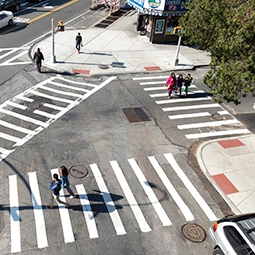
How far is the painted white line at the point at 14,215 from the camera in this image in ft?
32.3

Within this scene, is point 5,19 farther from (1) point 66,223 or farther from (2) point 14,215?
(1) point 66,223

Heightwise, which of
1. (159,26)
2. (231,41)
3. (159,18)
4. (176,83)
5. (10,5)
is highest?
(231,41)

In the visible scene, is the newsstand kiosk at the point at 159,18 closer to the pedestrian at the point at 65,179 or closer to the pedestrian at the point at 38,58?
the pedestrian at the point at 38,58

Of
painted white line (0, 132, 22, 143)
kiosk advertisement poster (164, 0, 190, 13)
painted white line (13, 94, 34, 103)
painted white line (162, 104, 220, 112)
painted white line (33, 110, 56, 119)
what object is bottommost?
painted white line (0, 132, 22, 143)

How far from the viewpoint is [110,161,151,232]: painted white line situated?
10992 millimetres

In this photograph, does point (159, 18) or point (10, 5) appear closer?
point (159, 18)

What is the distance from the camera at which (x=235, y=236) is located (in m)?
8.98

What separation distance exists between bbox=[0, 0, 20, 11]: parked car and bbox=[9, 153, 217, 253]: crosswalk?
84.3 feet

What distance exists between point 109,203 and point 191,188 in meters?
3.50

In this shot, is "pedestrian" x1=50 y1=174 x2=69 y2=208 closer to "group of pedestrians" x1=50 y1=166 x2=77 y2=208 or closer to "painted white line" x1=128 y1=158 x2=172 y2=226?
"group of pedestrians" x1=50 y1=166 x2=77 y2=208

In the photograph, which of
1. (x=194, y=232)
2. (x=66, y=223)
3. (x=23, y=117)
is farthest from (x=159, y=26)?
(x=66, y=223)

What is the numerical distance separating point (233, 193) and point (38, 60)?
15130 millimetres

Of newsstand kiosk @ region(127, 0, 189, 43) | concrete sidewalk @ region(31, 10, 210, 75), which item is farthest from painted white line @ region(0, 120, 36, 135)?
newsstand kiosk @ region(127, 0, 189, 43)

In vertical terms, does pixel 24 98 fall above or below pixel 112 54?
below
